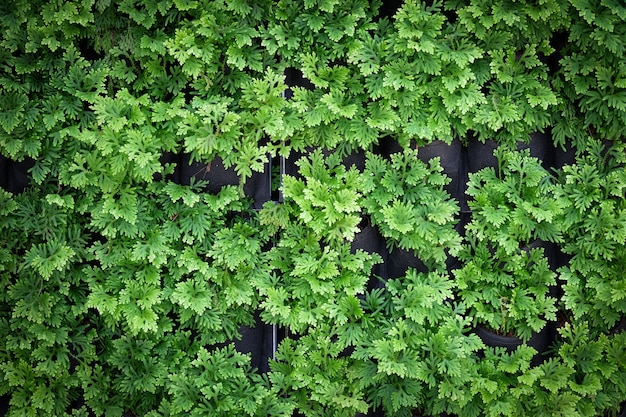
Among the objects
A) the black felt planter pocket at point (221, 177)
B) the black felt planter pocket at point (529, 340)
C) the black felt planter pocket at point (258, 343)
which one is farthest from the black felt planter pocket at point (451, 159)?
the black felt planter pocket at point (258, 343)

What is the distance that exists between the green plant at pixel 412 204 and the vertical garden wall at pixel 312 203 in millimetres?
12

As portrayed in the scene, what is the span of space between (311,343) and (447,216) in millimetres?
911

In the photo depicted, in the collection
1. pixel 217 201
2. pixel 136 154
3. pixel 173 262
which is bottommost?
pixel 173 262

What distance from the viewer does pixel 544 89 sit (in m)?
2.90

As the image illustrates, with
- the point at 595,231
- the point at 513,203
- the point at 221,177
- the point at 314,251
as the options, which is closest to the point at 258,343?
the point at 314,251

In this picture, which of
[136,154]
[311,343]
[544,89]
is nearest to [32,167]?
[136,154]

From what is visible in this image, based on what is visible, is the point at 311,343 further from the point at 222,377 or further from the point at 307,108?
the point at 307,108

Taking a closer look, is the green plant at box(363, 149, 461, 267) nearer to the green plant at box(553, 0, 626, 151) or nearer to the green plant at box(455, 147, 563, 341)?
the green plant at box(455, 147, 563, 341)

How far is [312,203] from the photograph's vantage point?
2848mm

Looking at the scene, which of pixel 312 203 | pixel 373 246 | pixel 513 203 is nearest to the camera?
pixel 312 203

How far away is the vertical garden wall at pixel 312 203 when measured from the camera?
285 centimetres

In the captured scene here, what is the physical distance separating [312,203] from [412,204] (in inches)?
19.6

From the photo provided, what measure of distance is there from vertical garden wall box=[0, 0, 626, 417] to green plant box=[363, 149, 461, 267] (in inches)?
0.5

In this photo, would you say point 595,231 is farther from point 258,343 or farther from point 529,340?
point 258,343
